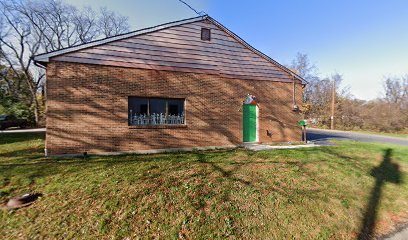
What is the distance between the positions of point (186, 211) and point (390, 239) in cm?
462

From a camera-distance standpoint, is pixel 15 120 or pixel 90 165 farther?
pixel 15 120

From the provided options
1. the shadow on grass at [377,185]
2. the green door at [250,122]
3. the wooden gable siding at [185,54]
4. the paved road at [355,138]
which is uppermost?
the wooden gable siding at [185,54]

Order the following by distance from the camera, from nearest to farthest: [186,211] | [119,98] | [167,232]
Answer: [167,232] < [186,211] < [119,98]

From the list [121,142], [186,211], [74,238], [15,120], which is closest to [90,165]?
[121,142]

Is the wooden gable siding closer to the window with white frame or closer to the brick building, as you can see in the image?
the brick building

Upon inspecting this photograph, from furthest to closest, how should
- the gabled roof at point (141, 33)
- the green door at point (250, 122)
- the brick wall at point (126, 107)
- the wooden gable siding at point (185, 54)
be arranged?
the green door at point (250, 122)
the wooden gable siding at point (185, 54)
the brick wall at point (126, 107)
the gabled roof at point (141, 33)

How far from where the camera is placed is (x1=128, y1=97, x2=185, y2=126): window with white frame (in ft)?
26.4

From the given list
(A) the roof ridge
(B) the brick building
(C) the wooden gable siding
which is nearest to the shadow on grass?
(B) the brick building

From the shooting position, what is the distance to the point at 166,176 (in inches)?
209

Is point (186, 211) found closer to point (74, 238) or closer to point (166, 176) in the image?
point (166, 176)

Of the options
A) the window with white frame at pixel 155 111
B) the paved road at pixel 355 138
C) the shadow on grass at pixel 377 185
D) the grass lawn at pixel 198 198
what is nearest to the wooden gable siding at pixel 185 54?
the window with white frame at pixel 155 111

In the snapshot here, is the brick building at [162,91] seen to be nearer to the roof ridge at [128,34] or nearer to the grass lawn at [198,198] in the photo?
the roof ridge at [128,34]

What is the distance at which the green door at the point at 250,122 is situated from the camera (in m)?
10.2

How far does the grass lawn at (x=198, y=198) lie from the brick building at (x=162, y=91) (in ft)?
4.28
